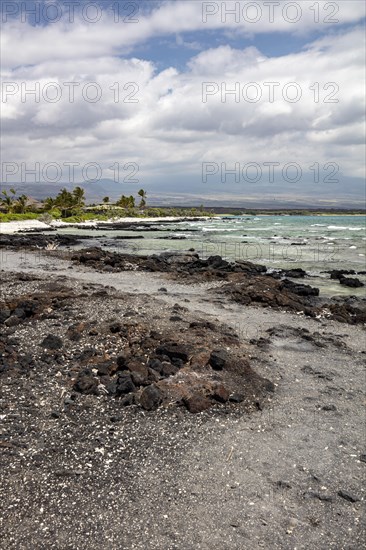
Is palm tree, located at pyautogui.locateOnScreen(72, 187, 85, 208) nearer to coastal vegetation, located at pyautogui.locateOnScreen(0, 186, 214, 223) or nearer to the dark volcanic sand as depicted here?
coastal vegetation, located at pyautogui.locateOnScreen(0, 186, 214, 223)

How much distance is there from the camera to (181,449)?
9.67m

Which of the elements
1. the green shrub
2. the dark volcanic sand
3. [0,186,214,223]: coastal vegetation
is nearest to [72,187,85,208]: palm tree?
[0,186,214,223]: coastal vegetation

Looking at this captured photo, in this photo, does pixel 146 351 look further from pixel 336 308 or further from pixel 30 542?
pixel 336 308

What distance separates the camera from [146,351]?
13.9 meters

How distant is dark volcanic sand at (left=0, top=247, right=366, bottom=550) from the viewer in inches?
293

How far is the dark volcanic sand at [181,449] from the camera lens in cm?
745

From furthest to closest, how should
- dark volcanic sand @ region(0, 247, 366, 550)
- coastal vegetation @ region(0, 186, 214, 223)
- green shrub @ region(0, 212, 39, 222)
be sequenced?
coastal vegetation @ region(0, 186, 214, 223) → green shrub @ region(0, 212, 39, 222) → dark volcanic sand @ region(0, 247, 366, 550)

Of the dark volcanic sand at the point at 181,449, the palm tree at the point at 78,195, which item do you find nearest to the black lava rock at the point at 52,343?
the dark volcanic sand at the point at 181,449

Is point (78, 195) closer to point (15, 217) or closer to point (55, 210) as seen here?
point (55, 210)

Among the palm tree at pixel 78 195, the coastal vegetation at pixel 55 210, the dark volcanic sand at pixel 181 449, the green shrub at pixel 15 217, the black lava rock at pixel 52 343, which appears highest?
the palm tree at pixel 78 195

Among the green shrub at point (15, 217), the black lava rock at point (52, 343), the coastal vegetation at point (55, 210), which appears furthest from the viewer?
the coastal vegetation at point (55, 210)

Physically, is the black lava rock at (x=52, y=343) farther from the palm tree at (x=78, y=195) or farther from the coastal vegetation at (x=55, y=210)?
the palm tree at (x=78, y=195)

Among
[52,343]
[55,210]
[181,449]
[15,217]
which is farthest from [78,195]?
[181,449]

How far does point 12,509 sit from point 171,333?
8550 mm
